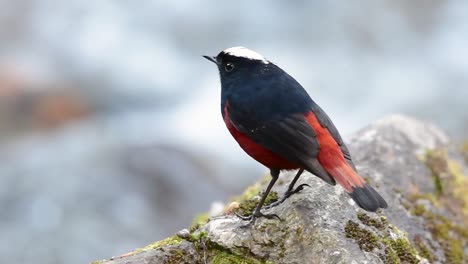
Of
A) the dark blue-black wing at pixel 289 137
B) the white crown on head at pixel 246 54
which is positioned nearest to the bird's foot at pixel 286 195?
the dark blue-black wing at pixel 289 137

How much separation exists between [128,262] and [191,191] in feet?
25.7

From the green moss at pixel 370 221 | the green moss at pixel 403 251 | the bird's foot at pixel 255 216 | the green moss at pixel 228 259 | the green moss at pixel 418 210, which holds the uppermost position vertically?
the green moss at pixel 418 210

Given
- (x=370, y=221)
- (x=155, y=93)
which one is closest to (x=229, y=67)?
(x=370, y=221)

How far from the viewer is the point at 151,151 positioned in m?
12.2

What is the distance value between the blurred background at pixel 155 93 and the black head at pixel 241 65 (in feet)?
19.8

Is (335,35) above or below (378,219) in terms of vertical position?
above

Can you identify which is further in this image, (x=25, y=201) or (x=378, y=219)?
(x=25, y=201)

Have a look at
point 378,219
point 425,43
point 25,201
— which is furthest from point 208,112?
point 378,219

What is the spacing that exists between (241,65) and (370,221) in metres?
1.34

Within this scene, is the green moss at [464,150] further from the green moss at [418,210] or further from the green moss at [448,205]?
the green moss at [418,210]

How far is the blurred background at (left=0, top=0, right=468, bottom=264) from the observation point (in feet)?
36.3

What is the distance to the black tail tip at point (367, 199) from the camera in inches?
146

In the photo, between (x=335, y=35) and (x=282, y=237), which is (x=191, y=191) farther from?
A: (x=282, y=237)

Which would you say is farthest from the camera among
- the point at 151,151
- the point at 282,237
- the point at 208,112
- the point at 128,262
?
the point at 208,112
